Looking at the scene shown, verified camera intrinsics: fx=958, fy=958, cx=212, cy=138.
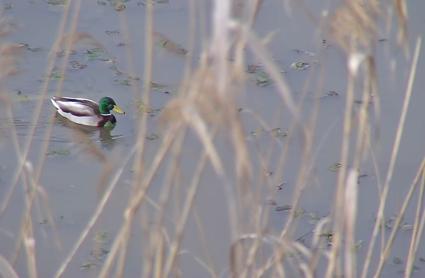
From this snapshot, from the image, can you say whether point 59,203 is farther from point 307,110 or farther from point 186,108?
point 186,108

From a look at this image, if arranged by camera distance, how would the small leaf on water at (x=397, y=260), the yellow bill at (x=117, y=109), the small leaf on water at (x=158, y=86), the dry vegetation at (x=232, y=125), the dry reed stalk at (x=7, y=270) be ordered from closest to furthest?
1. the dry vegetation at (x=232, y=125)
2. the dry reed stalk at (x=7, y=270)
3. the small leaf on water at (x=397, y=260)
4. the yellow bill at (x=117, y=109)
5. the small leaf on water at (x=158, y=86)

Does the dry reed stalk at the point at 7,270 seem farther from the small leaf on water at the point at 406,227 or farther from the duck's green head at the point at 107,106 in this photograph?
the duck's green head at the point at 107,106

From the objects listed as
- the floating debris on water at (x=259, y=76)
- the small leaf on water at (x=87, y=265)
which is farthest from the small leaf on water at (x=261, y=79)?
the small leaf on water at (x=87, y=265)

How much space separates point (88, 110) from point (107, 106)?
153 mm

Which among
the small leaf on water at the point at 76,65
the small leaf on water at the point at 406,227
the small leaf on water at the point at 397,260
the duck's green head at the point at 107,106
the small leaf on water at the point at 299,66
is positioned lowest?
the small leaf on water at the point at 397,260

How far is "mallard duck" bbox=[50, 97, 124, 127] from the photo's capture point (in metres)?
5.00

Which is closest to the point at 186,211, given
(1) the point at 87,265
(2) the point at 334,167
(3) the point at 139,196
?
(3) the point at 139,196

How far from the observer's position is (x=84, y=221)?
410cm

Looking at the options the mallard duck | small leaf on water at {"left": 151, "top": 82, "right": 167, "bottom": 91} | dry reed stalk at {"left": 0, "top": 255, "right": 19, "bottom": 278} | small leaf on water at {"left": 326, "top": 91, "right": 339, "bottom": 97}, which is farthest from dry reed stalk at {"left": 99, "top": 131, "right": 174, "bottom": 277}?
small leaf on water at {"left": 326, "top": 91, "right": 339, "bottom": 97}

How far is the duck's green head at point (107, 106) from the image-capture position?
4988 millimetres

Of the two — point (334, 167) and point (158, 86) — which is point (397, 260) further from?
point (158, 86)

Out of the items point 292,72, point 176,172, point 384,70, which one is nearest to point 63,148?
point 292,72

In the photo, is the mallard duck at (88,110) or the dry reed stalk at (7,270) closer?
the dry reed stalk at (7,270)

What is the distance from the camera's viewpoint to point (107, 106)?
5.01m
